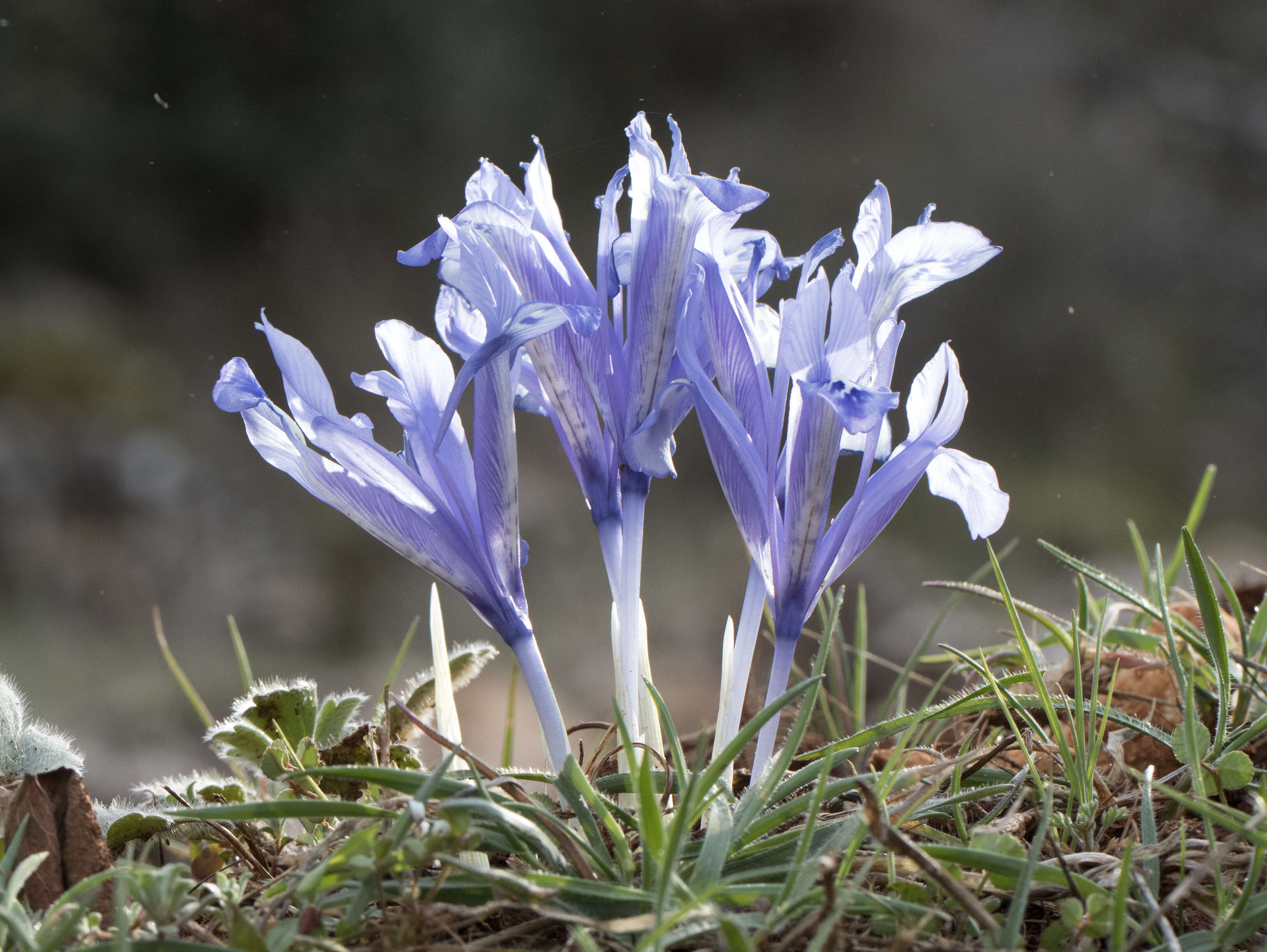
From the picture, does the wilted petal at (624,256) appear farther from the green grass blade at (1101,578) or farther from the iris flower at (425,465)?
the green grass blade at (1101,578)

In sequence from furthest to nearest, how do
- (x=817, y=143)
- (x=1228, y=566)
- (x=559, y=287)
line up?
1. (x=817, y=143)
2. (x=1228, y=566)
3. (x=559, y=287)

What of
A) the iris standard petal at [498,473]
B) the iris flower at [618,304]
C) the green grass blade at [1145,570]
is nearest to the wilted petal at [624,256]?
the iris flower at [618,304]

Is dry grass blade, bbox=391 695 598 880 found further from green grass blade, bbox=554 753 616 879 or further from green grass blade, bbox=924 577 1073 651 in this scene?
green grass blade, bbox=924 577 1073 651

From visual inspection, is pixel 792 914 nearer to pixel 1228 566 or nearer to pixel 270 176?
pixel 1228 566

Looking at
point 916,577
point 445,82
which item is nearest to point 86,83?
point 445,82

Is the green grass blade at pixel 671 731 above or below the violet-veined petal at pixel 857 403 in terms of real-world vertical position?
below

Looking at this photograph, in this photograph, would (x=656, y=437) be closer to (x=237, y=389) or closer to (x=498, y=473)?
(x=498, y=473)
